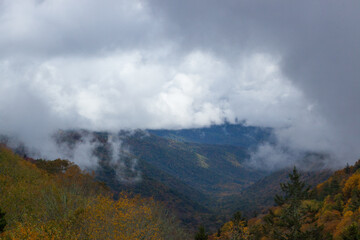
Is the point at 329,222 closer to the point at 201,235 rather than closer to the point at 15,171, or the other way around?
the point at 201,235

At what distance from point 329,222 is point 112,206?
10018 centimetres

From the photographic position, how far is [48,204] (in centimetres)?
6197

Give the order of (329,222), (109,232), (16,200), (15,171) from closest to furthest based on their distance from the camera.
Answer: (109,232), (16,200), (329,222), (15,171)

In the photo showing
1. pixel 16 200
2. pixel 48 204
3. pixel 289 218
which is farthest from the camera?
pixel 16 200

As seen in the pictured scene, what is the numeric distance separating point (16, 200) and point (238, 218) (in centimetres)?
7088

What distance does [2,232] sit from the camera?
45156 mm

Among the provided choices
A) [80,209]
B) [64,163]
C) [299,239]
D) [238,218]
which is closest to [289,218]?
[299,239]

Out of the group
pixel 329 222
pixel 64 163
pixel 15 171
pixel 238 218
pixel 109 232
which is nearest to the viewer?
pixel 109 232

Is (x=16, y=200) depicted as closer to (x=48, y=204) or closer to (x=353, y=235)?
(x=48, y=204)

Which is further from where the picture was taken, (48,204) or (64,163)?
(64,163)

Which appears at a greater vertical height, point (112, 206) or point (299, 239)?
point (112, 206)

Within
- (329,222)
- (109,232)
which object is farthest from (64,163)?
(329,222)

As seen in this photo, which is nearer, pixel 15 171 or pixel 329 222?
pixel 329 222

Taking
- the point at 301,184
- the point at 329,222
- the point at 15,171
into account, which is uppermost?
the point at 301,184
